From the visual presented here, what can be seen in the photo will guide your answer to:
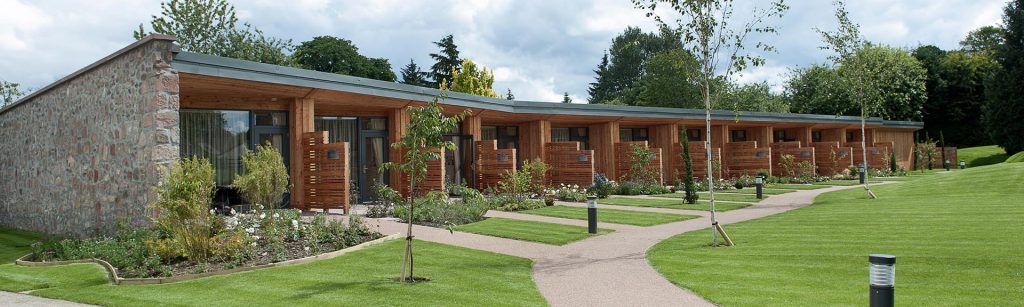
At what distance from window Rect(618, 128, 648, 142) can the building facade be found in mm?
3181

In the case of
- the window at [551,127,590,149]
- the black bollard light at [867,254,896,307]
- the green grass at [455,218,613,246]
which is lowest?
the green grass at [455,218,613,246]

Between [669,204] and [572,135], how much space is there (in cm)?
941

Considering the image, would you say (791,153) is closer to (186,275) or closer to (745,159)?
(745,159)

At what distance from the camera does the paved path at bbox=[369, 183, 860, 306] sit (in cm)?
734

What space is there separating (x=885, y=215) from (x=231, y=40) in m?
32.7

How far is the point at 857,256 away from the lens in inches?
355

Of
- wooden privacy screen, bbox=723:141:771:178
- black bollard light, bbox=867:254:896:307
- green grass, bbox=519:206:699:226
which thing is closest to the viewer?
black bollard light, bbox=867:254:896:307

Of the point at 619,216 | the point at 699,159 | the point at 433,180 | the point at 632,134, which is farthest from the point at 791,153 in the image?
the point at 433,180

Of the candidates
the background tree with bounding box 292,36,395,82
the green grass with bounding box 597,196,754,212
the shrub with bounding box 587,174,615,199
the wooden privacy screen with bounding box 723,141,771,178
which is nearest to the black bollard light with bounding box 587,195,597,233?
the green grass with bounding box 597,196,754,212

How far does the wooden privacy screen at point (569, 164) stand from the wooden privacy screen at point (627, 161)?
2.33 metres

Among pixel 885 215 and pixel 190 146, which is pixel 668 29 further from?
pixel 190 146

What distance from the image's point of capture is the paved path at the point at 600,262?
24.1 ft

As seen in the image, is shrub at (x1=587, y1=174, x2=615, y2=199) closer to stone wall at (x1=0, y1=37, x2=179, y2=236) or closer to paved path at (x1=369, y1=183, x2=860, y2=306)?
paved path at (x1=369, y1=183, x2=860, y2=306)

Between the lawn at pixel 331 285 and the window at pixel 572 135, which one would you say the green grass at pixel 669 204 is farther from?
the lawn at pixel 331 285
